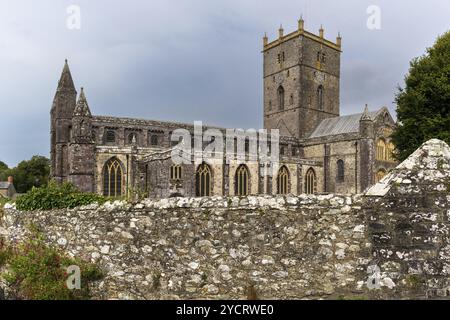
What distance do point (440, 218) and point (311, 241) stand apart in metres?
2.02

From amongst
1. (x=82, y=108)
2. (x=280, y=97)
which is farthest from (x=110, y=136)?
(x=280, y=97)

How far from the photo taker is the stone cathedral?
38.1m

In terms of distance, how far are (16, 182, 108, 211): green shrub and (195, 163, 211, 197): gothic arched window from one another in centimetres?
3000

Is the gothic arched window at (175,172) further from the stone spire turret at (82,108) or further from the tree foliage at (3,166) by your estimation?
the tree foliage at (3,166)

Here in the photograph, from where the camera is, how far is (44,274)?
7824 millimetres

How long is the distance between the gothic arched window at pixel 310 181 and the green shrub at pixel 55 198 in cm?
4607

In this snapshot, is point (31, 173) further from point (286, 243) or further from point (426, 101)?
point (286, 243)

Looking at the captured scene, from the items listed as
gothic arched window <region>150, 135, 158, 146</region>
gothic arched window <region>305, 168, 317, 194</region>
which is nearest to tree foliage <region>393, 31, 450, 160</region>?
gothic arched window <region>305, 168, 317, 194</region>

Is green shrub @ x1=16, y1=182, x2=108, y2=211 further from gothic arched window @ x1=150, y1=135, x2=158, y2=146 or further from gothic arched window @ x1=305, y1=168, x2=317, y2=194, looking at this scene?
gothic arched window @ x1=305, y1=168, x2=317, y2=194

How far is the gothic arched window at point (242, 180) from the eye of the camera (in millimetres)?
42719

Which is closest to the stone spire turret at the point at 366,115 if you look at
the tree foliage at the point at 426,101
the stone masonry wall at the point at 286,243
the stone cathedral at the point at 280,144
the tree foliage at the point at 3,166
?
the stone cathedral at the point at 280,144

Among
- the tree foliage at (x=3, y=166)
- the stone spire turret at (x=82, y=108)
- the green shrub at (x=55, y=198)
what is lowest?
the green shrub at (x=55, y=198)

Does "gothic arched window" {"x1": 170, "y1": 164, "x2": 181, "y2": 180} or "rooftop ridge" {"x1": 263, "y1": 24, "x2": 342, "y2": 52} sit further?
"rooftop ridge" {"x1": 263, "y1": 24, "x2": 342, "y2": 52}
